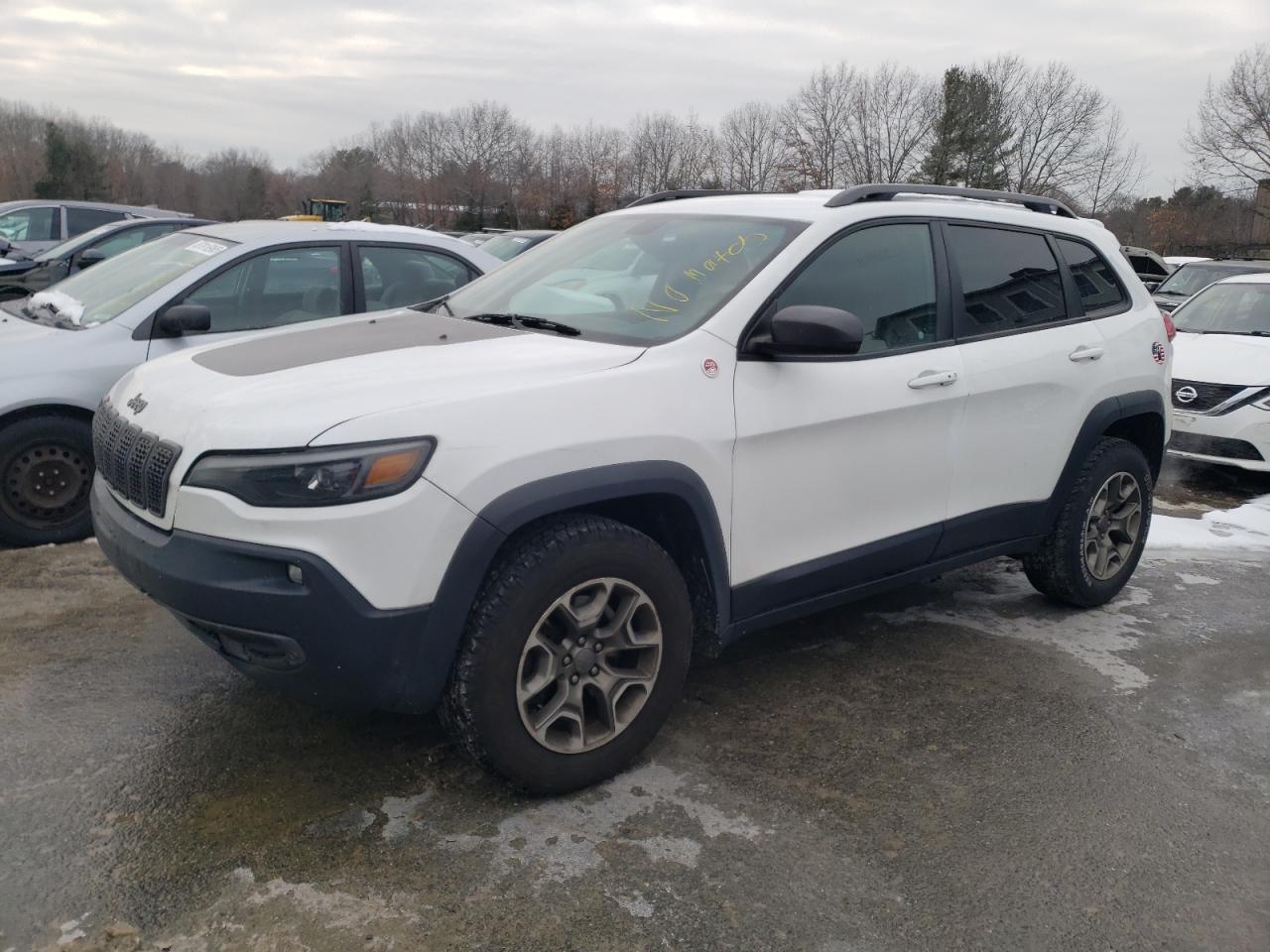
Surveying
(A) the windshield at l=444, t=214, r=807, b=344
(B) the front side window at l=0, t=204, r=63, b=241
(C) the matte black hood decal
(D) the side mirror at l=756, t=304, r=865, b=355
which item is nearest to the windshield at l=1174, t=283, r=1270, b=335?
(A) the windshield at l=444, t=214, r=807, b=344

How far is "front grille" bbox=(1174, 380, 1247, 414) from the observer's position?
7.89 metres

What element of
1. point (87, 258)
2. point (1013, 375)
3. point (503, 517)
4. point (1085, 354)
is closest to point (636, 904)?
point (503, 517)

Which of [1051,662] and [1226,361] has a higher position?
[1226,361]

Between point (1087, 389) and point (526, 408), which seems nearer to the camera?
point (526, 408)

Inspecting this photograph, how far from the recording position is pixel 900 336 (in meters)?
3.90

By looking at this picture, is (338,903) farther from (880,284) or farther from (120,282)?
(120,282)

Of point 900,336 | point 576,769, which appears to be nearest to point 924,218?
point 900,336

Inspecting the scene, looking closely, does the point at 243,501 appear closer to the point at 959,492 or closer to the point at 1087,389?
the point at 959,492

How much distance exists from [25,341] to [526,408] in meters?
3.61

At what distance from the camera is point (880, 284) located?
12.8 feet

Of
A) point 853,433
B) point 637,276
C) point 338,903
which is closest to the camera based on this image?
point 338,903

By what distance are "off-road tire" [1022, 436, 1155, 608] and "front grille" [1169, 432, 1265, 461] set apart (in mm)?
3175

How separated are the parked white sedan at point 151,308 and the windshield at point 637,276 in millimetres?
1842

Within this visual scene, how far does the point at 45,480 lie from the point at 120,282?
128cm
